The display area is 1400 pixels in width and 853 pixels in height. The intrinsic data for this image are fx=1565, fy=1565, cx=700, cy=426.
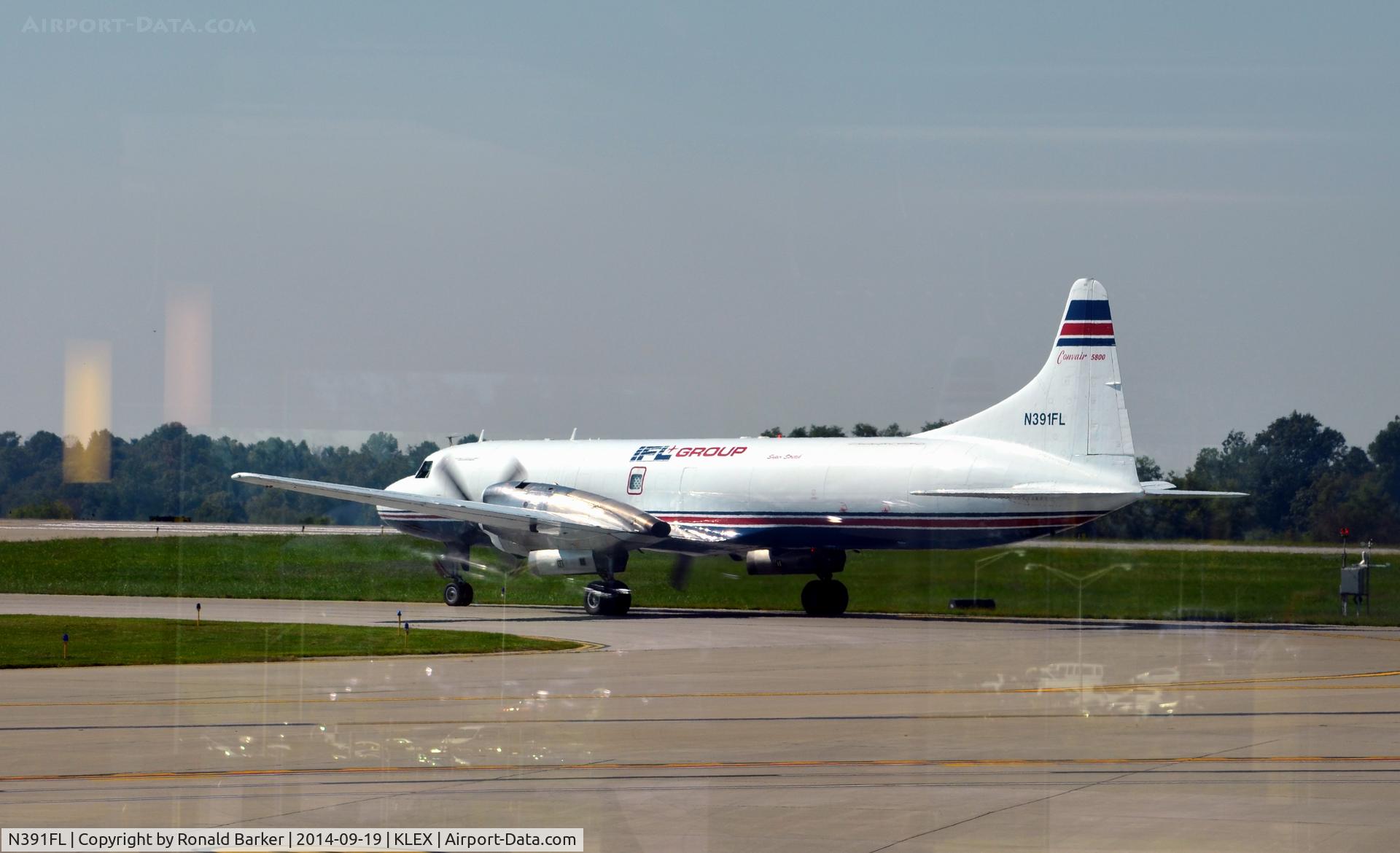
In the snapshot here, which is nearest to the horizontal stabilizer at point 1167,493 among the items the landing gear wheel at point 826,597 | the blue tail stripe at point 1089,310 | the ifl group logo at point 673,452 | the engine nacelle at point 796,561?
the blue tail stripe at point 1089,310

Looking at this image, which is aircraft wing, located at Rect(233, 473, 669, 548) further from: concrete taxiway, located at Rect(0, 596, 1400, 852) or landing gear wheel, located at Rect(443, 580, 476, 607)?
concrete taxiway, located at Rect(0, 596, 1400, 852)

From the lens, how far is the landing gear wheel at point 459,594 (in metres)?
37.5

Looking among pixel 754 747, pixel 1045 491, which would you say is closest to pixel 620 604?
pixel 1045 491

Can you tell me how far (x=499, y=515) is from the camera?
3425 cm

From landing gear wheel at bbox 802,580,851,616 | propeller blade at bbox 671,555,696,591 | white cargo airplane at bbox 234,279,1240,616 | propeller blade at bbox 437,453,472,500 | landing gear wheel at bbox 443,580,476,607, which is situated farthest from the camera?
propeller blade at bbox 437,453,472,500

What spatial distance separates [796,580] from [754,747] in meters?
28.4

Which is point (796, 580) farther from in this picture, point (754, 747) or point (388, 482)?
point (754, 747)

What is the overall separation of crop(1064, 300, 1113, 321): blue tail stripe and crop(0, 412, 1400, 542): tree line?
4.31 m

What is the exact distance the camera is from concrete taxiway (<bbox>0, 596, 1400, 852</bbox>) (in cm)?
1020

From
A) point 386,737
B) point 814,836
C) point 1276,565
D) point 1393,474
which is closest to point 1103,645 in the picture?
point 386,737

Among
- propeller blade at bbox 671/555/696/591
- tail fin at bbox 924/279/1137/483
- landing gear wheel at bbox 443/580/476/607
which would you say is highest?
tail fin at bbox 924/279/1137/483

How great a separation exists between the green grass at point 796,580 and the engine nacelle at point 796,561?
0.92 m

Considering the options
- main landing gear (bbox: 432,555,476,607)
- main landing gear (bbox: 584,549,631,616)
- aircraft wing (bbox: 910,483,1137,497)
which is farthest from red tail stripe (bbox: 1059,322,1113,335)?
main landing gear (bbox: 432,555,476,607)

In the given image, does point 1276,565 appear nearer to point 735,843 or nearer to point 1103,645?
point 1103,645
